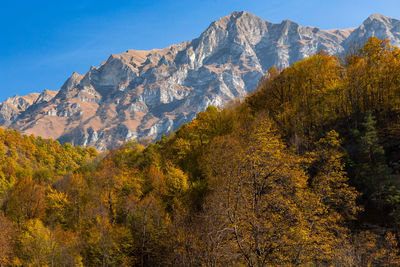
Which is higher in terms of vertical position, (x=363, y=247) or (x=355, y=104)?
(x=355, y=104)

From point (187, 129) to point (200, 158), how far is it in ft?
38.3

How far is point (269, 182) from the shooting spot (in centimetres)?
1595

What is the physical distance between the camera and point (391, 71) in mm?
36062

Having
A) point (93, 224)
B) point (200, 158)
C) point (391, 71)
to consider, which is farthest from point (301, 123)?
point (93, 224)

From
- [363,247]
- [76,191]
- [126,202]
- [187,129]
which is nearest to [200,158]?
[187,129]

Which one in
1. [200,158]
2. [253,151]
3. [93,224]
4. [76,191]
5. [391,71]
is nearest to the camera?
[253,151]

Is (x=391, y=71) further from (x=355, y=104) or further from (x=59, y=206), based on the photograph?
(x=59, y=206)

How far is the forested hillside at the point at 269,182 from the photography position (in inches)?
878

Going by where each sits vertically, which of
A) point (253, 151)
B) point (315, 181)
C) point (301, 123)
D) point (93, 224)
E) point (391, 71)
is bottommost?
point (93, 224)

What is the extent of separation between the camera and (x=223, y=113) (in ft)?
169

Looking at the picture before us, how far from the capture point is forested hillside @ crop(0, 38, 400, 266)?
878 inches

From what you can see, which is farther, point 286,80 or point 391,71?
point 286,80

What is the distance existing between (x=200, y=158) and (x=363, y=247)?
26.8 meters

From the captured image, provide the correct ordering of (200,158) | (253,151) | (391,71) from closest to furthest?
(253,151) → (391,71) → (200,158)
